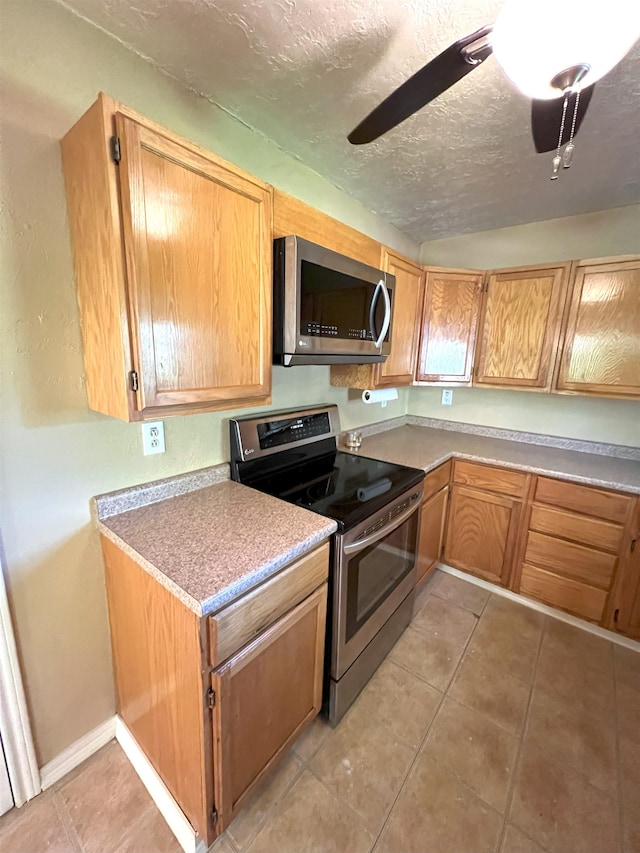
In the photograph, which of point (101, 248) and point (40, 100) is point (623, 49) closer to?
point (101, 248)

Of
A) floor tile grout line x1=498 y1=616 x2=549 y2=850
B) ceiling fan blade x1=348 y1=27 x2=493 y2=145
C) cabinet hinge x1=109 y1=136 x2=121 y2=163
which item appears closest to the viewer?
ceiling fan blade x1=348 y1=27 x2=493 y2=145

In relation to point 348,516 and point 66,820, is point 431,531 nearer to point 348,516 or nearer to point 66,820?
point 348,516

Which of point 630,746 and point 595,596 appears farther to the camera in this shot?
point 595,596

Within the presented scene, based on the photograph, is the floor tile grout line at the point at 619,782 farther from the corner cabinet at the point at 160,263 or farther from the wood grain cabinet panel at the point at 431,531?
the corner cabinet at the point at 160,263

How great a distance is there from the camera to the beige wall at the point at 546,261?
2.15 metres

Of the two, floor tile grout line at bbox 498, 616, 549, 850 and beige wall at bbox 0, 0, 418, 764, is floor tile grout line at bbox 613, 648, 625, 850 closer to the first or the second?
floor tile grout line at bbox 498, 616, 549, 850

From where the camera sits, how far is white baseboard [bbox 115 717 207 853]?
3.55 feet

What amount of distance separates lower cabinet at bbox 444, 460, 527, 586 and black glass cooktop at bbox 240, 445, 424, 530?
26.4 inches

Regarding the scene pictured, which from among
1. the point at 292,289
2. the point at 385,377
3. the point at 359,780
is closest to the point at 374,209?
the point at 385,377

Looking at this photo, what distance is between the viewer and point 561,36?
661mm

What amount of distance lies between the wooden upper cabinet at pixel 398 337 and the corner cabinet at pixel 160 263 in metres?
0.88

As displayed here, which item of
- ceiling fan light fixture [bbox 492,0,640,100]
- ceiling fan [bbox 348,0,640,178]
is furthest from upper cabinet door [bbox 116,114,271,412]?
ceiling fan light fixture [bbox 492,0,640,100]

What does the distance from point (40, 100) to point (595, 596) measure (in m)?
3.11

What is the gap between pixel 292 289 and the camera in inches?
51.7
